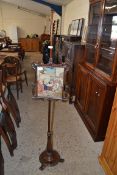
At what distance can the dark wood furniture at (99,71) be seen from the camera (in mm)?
1863

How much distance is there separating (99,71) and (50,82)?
965 mm

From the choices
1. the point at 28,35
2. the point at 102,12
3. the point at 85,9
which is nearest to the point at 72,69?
the point at 102,12

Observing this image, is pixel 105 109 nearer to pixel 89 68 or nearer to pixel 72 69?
pixel 89 68

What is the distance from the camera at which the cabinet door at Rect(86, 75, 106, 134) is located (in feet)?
6.29

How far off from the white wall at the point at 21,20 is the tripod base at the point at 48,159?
9.16 metres

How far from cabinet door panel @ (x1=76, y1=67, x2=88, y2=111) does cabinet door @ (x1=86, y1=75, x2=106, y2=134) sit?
174 millimetres

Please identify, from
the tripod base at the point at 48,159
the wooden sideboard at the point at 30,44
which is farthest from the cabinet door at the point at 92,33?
the wooden sideboard at the point at 30,44

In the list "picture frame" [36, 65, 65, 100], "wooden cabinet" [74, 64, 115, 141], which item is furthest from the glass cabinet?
"picture frame" [36, 65, 65, 100]

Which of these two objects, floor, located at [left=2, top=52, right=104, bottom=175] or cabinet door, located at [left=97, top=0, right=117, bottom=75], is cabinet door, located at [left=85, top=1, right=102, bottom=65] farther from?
floor, located at [left=2, top=52, right=104, bottom=175]

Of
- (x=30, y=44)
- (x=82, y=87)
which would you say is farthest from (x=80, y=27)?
(x=30, y=44)

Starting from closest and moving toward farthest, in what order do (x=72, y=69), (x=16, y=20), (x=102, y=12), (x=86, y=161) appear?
(x=86, y=161), (x=102, y=12), (x=72, y=69), (x=16, y=20)

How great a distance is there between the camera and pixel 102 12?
2.02 metres

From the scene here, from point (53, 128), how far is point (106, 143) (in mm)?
909

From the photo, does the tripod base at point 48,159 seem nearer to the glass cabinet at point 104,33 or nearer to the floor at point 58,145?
the floor at point 58,145
